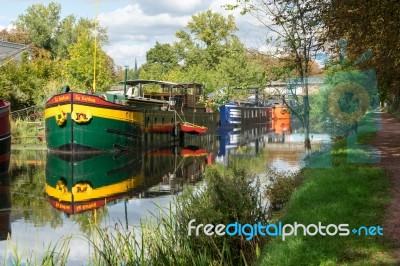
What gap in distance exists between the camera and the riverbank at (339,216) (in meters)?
7.25

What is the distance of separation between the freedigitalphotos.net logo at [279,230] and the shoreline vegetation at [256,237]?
9 centimetres

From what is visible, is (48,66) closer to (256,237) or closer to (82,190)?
(82,190)

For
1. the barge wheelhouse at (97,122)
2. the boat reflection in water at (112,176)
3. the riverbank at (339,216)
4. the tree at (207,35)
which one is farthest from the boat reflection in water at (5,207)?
the tree at (207,35)

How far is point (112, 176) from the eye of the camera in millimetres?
20984

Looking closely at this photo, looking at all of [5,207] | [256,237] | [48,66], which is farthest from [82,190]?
[48,66]

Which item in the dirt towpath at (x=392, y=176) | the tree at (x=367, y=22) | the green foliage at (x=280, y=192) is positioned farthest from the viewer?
the tree at (x=367, y=22)

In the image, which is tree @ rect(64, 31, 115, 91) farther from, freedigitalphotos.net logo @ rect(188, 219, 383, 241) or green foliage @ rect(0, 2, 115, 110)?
freedigitalphotos.net logo @ rect(188, 219, 383, 241)

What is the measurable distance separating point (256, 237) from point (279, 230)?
0.43 meters

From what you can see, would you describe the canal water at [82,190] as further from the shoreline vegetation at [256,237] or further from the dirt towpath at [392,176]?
the dirt towpath at [392,176]

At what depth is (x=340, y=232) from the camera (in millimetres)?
8219

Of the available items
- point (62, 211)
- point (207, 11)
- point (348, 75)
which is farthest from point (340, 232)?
point (207, 11)

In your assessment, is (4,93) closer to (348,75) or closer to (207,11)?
(348,75)

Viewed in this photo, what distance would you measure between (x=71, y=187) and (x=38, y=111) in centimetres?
2378

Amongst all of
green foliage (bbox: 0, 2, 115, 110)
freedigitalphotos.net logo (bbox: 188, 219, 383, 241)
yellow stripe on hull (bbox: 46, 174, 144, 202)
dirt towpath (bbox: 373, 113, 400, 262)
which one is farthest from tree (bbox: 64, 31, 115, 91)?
freedigitalphotos.net logo (bbox: 188, 219, 383, 241)
